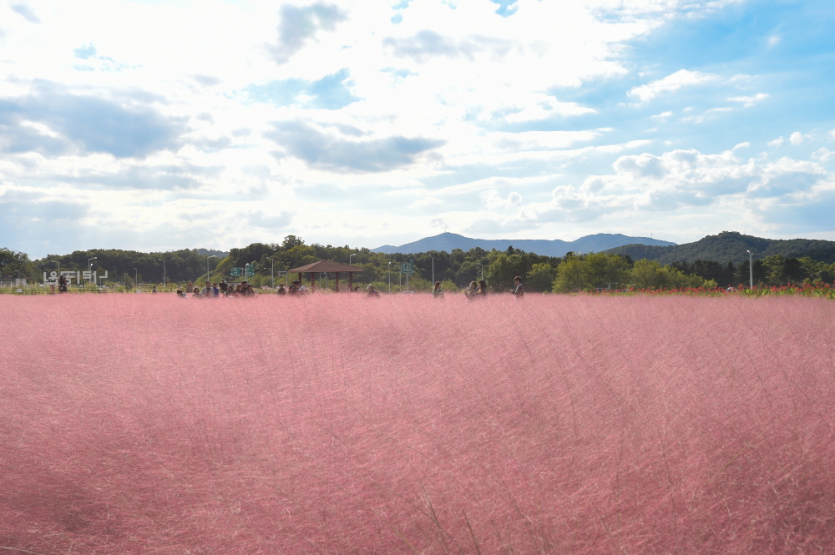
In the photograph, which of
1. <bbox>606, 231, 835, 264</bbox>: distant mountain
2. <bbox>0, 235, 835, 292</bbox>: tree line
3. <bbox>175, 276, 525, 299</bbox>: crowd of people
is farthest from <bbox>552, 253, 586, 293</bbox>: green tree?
<bbox>606, 231, 835, 264</bbox>: distant mountain

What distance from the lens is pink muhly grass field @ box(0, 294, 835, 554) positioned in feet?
7.91

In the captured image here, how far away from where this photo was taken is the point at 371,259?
115 metres

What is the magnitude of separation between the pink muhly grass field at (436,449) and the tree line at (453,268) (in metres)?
14.2

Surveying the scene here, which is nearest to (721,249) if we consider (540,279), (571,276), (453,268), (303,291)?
(453,268)

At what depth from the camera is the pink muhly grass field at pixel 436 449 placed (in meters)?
2.41

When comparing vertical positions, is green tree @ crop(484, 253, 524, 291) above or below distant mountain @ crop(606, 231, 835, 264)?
below

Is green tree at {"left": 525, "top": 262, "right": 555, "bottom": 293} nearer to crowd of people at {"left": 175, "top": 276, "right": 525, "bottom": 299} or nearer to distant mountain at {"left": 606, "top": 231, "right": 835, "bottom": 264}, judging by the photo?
distant mountain at {"left": 606, "top": 231, "right": 835, "bottom": 264}

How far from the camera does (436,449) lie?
2930mm

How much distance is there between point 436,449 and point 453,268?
111 metres

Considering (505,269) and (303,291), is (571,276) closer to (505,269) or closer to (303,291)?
(505,269)

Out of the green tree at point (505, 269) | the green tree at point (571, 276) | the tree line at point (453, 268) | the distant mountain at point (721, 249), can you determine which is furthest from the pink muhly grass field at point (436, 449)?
the distant mountain at point (721, 249)

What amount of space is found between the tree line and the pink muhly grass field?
14.2 m

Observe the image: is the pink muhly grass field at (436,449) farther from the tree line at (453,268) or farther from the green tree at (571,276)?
the green tree at (571,276)

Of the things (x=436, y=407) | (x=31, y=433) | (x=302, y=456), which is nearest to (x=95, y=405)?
(x=31, y=433)
